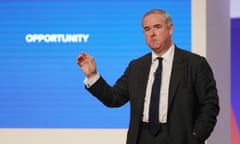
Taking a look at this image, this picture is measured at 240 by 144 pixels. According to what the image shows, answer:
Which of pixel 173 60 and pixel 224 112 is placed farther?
pixel 224 112

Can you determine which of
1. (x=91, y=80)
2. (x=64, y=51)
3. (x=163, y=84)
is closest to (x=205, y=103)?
(x=163, y=84)

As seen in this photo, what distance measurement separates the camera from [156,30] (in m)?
2.44

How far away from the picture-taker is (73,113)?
4.13m

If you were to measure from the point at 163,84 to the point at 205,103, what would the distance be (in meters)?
0.22

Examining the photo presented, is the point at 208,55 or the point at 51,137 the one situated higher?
the point at 208,55

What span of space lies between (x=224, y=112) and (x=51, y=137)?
1.57 m

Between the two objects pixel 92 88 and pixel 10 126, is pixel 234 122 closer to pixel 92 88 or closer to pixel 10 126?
pixel 10 126

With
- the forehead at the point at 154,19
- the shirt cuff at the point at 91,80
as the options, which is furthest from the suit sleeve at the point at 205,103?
the shirt cuff at the point at 91,80

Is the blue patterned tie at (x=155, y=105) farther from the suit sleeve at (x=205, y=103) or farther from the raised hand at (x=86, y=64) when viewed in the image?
the raised hand at (x=86, y=64)

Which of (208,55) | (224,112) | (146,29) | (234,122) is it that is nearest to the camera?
(146,29)

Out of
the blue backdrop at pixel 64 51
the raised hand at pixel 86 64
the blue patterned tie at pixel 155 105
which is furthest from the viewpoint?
the blue backdrop at pixel 64 51

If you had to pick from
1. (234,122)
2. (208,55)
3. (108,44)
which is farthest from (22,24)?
(234,122)

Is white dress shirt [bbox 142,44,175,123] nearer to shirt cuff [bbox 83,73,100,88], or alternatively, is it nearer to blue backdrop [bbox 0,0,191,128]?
shirt cuff [bbox 83,73,100,88]

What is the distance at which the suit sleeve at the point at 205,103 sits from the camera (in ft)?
7.89
